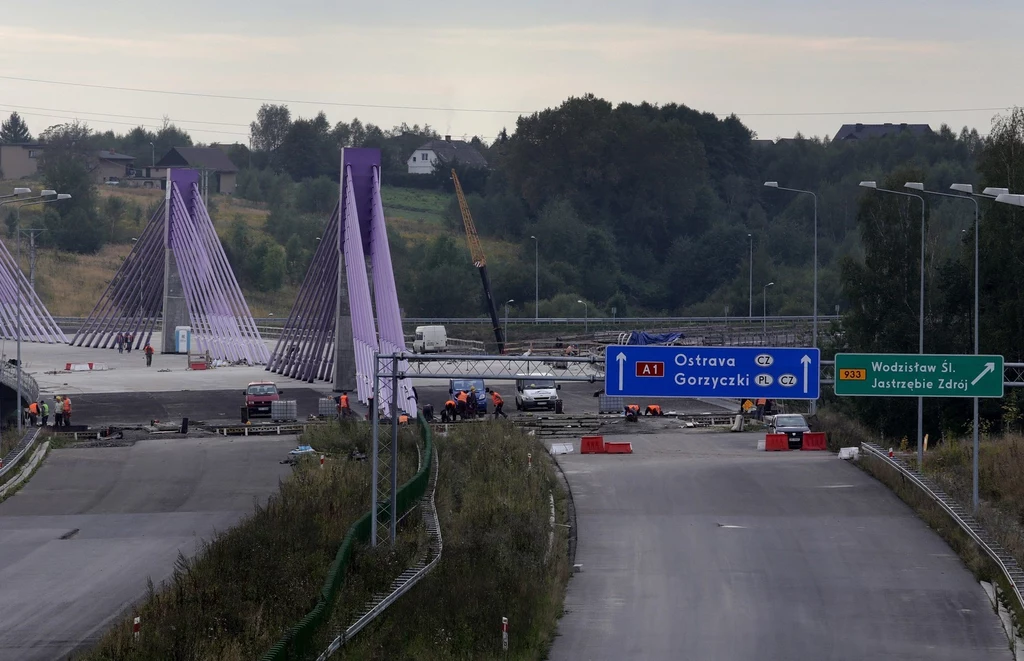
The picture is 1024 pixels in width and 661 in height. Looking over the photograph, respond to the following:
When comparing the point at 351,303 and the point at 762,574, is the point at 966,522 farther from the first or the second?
the point at 351,303

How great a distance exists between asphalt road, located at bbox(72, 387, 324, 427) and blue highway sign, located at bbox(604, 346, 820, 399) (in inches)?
1077

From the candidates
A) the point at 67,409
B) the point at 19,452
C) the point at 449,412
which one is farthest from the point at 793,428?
the point at 67,409

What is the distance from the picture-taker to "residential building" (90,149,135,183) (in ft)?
593

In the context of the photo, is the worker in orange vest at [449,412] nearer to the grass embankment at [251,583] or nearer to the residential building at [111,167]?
the grass embankment at [251,583]

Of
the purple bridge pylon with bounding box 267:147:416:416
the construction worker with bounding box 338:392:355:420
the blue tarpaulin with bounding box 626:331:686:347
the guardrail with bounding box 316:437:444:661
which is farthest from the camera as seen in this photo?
the blue tarpaulin with bounding box 626:331:686:347

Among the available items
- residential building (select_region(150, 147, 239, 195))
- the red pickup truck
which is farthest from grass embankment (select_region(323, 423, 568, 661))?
residential building (select_region(150, 147, 239, 195))

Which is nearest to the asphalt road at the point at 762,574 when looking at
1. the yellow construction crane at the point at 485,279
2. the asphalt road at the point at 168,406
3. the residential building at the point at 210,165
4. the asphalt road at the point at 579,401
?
the asphalt road at the point at 168,406

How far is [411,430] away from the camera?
48562mm

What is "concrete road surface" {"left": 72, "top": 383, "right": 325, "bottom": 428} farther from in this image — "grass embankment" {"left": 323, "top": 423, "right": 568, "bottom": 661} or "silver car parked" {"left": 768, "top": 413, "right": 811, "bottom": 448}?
"grass embankment" {"left": 323, "top": 423, "right": 568, "bottom": 661}

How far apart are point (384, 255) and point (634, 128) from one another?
8602 cm

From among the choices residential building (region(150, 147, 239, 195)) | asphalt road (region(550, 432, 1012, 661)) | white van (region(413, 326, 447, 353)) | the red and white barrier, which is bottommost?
asphalt road (region(550, 432, 1012, 661))

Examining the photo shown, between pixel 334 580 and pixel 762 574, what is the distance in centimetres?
985

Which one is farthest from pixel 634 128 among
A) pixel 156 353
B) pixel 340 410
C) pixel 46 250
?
pixel 340 410

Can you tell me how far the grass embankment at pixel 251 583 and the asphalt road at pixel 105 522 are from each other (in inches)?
50.5
